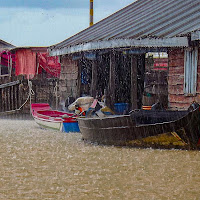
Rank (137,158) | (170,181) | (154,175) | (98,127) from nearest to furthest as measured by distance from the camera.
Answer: (170,181) < (154,175) < (137,158) < (98,127)

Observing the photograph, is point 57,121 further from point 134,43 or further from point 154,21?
point 154,21

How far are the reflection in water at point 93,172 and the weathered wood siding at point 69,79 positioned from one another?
6.62 m

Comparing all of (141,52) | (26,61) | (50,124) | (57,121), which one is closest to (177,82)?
(141,52)

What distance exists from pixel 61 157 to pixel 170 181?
3.21 meters

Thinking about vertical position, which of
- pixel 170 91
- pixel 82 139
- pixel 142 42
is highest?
pixel 142 42

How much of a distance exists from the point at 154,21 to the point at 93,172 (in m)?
8.28

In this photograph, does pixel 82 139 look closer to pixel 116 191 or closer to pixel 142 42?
pixel 142 42

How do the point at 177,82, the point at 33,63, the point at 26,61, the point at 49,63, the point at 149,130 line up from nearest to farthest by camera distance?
the point at 149,130 → the point at 177,82 → the point at 33,63 → the point at 26,61 → the point at 49,63

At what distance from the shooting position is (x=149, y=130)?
34.6 feet

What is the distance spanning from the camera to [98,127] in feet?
38.1

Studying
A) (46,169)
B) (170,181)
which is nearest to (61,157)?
(46,169)

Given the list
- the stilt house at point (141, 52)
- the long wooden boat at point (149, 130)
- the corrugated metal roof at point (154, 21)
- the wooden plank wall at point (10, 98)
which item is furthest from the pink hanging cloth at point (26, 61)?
the long wooden boat at point (149, 130)

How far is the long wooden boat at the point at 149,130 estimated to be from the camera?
33.6 feet

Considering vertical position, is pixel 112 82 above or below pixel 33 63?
below
